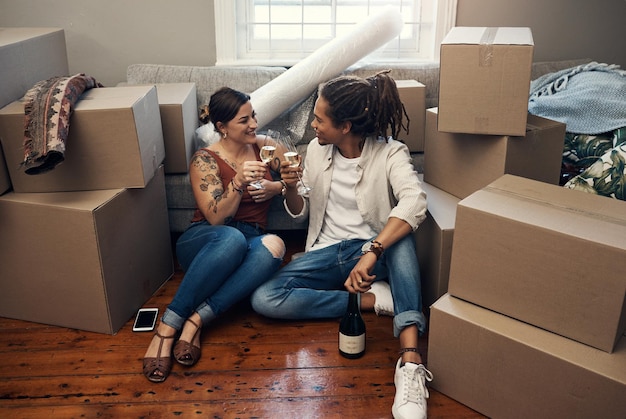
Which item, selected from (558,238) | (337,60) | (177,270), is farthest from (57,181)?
(558,238)

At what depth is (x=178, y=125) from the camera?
2.72m

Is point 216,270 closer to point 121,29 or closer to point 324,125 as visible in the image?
point 324,125

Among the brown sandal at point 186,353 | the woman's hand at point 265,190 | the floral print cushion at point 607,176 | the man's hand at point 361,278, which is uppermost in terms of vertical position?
the floral print cushion at point 607,176

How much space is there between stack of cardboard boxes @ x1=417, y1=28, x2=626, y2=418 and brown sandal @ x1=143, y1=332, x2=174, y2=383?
83 cm

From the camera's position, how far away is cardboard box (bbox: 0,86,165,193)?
7.18 ft

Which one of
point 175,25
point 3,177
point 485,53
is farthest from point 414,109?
point 3,177

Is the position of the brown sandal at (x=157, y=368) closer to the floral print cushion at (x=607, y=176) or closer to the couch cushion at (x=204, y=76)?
the couch cushion at (x=204, y=76)

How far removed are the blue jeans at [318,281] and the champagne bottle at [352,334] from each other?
0.60 ft

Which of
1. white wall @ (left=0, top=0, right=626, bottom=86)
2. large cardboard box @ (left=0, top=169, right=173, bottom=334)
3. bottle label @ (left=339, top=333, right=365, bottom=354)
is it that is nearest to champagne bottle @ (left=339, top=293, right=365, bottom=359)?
bottle label @ (left=339, top=333, right=365, bottom=354)

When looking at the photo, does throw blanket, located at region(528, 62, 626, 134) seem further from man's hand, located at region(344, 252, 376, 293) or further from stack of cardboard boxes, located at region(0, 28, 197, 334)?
stack of cardboard boxes, located at region(0, 28, 197, 334)

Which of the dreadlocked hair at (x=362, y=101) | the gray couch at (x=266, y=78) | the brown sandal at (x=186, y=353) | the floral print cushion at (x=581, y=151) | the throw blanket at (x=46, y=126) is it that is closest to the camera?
the throw blanket at (x=46, y=126)

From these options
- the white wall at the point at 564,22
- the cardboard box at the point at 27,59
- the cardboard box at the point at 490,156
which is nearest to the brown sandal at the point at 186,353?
the cardboard box at the point at 27,59

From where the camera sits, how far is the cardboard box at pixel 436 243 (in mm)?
2289

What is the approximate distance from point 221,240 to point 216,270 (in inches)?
4.6
